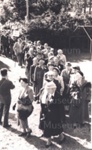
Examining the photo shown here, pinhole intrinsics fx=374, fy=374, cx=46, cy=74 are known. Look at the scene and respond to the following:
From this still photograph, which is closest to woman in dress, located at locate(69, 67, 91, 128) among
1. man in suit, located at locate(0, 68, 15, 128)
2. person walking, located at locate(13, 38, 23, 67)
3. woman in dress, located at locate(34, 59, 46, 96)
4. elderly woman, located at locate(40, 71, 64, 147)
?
elderly woman, located at locate(40, 71, 64, 147)

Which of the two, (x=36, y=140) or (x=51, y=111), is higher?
(x=51, y=111)

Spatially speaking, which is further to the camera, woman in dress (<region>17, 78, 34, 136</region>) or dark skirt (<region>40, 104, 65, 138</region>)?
woman in dress (<region>17, 78, 34, 136</region>)

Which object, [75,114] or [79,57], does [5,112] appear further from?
[79,57]

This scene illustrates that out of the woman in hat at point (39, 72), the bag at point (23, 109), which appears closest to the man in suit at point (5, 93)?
the bag at point (23, 109)

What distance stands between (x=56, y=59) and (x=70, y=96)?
1.99 m

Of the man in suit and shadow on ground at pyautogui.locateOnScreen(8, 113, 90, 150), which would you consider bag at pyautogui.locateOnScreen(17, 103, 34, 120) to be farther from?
the man in suit

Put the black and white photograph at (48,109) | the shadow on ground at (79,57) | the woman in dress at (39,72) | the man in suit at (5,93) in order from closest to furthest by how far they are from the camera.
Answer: the black and white photograph at (48,109) < the man in suit at (5,93) < the woman in dress at (39,72) < the shadow on ground at (79,57)

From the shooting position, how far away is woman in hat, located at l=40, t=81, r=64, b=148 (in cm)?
888

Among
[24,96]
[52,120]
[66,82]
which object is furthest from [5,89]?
[66,82]

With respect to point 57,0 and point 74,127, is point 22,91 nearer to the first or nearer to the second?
point 74,127

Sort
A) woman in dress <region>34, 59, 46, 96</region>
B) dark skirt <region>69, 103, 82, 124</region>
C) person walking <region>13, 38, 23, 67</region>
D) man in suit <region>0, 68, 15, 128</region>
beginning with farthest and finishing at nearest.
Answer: person walking <region>13, 38, 23, 67</region>, woman in dress <region>34, 59, 46, 96</region>, dark skirt <region>69, 103, 82, 124</region>, man in suit <region>0, 68, 15, 128</region>

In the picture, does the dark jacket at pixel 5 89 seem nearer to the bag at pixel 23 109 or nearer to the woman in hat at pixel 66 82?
the bag at pixel 23 109

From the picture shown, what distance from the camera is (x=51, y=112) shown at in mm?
8898

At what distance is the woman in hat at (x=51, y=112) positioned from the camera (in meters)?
8.88
